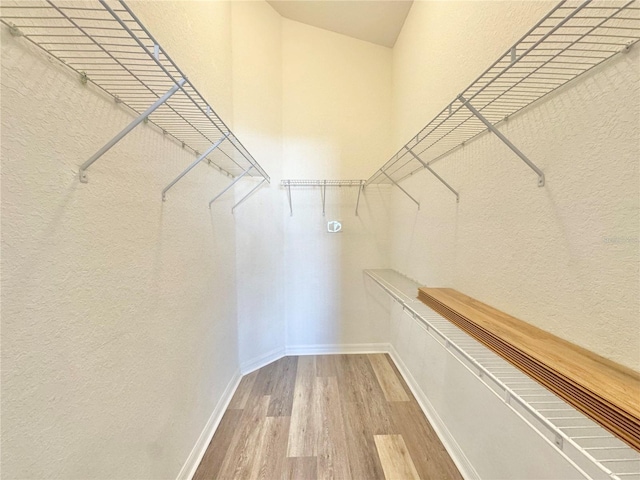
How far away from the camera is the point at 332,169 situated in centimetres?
241

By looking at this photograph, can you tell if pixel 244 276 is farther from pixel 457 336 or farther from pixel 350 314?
pixel 457 336

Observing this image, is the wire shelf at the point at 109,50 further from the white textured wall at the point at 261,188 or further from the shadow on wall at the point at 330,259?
the shadow on wall at the point at 330,259

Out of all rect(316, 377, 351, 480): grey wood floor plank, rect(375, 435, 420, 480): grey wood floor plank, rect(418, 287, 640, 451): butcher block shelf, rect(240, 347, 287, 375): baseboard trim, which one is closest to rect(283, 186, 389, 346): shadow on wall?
rect(240, 347, 287, 375): baseboard trim

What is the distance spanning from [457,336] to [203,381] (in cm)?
136

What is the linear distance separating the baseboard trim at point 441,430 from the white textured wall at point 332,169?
0.59m

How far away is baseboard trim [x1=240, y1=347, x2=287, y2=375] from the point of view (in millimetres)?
2195

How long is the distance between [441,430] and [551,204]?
1.44 meters

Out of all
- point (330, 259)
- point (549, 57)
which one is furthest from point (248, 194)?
point (549, 57)

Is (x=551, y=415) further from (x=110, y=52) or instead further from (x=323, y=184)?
(x=323, y=184)

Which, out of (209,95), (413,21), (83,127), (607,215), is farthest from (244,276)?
(413,21)

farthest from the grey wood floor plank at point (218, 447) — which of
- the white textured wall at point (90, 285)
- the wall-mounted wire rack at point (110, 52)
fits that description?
the wall-mounted wire rack at point (110, 52)

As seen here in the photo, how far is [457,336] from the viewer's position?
98 centimetres

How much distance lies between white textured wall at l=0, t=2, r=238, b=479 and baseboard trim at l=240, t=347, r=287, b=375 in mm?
863

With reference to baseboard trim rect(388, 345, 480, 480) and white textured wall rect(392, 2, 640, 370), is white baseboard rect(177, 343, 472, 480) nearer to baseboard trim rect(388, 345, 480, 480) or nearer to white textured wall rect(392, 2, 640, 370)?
baseboard trim rect(388, 345, 480, 480)
